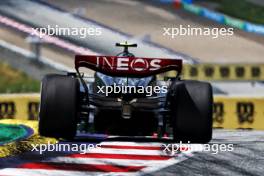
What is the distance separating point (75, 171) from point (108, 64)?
5.46 feet

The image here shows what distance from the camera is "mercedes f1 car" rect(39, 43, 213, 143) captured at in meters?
8.04

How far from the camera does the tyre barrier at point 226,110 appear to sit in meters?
14.7

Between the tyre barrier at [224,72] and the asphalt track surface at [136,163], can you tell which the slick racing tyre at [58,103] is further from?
the tyre barrier at [224,72]

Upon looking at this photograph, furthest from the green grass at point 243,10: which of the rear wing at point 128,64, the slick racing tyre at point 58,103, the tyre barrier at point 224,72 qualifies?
the slick racing tyre at point 58,103

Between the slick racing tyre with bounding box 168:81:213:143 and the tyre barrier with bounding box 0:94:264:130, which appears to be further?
the tyre barrier with bounding box 0:94:264:130

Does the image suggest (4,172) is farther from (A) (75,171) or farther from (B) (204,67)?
(B) (204,67)

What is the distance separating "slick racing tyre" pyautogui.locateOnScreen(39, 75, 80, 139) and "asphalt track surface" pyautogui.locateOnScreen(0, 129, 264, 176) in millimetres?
361

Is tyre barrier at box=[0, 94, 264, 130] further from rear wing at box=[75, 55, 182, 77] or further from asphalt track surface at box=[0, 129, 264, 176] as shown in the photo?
rear wing at box=[75, 55, 182, 77]

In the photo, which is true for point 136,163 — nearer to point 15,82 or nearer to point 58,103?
point 58,103

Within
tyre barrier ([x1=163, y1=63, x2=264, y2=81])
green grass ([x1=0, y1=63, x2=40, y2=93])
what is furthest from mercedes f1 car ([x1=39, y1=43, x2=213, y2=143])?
green grass ([x1=0, y1=63, x2=40, y2=93])

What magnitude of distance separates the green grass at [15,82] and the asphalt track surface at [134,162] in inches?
617

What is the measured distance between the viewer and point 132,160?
802 cm

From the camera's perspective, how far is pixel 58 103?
8008mm

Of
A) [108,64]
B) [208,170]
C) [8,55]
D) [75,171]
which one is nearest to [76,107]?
[108,64]
